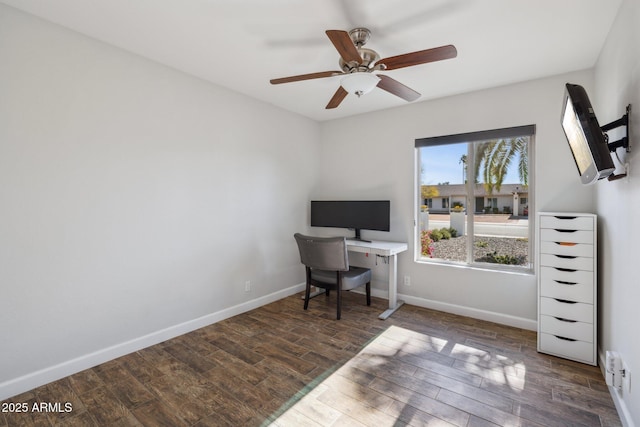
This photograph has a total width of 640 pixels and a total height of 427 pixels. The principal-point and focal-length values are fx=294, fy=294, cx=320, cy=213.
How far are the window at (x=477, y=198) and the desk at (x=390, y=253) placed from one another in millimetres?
416

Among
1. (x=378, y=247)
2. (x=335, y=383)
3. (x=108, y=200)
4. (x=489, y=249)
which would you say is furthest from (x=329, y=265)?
(x=108, y=200)

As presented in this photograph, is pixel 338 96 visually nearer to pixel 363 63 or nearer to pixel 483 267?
pixel 363 63

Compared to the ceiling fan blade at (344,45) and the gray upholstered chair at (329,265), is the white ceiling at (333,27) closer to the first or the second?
the ceiling fan blade at (344,45)

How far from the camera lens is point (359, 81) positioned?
2117 millimetres

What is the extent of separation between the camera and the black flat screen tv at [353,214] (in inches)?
144

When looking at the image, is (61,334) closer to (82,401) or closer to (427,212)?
(82,401)

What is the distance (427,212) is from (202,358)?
9.50ft

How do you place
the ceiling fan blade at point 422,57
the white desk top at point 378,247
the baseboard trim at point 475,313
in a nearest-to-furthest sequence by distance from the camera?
the ceiling fan blade at point 422,57, the baseboard trim at point 475,313, the white desk top at point 378,247

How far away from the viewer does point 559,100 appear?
2.79 metres

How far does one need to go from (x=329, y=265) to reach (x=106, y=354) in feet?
6.81

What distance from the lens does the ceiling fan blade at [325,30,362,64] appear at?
1622mm

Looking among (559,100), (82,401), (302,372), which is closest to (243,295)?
(302,372)

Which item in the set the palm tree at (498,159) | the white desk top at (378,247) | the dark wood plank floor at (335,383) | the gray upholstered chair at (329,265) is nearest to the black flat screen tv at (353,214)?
the white desk top at (378,247)

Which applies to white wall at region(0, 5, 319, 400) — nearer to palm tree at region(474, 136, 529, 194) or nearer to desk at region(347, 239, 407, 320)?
desk at region(347, 239, 407, 320)
